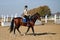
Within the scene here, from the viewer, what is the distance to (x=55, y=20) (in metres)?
30.6

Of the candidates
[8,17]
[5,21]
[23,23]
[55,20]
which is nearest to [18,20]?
[23,23]

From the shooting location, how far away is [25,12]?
13570mm

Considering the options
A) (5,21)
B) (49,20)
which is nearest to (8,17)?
(5,21)

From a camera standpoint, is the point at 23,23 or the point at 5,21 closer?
the point at 23,23

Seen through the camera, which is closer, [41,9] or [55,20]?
[55,20]

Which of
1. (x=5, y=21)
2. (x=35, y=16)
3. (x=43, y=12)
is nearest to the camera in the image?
(x=35, y=16)

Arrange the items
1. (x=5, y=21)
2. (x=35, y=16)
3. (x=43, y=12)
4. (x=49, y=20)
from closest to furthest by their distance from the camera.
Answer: (x=35, y=16) → (x=5, y=21) → (x=49, y=20) → (x=43, y=12)

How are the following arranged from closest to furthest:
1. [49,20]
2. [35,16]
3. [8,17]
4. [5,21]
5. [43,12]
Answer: [35,16] < [5,21] < [8,17] < [49,20] < [43,12]

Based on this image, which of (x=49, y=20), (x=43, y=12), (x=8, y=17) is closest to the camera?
(x=8, y=17)

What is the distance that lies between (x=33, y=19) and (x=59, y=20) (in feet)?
58.6

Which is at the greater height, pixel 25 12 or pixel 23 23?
pixel 25 12

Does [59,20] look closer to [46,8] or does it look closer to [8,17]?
[8,17]

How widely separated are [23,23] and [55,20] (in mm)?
17487

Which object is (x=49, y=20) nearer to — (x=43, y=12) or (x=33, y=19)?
(x=33, y=19)
